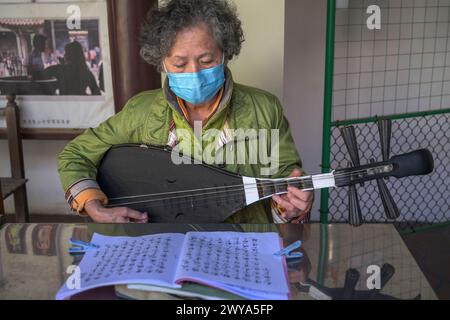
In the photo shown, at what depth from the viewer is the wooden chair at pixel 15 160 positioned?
2.85 metres

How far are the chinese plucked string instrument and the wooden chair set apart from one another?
113cm

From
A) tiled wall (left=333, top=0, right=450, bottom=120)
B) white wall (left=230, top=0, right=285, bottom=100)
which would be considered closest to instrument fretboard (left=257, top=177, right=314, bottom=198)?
white wall (left=230, top=0, right=285, bottom=100)

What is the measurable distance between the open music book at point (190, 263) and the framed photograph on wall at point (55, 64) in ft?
5.78

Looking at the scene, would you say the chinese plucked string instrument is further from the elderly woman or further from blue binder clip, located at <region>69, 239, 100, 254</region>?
blue binder clip, located at <region>69, 239, 100, 254</region>

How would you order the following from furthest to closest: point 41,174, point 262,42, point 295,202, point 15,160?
point 41,174
point 15,160
point 262,42
point 295,202

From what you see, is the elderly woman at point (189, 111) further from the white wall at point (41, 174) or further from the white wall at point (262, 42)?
the white wall at point (41, 174)

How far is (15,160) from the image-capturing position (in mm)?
2945

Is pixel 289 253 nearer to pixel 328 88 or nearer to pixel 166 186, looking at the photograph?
pixel 166 186

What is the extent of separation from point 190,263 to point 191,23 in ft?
3.05

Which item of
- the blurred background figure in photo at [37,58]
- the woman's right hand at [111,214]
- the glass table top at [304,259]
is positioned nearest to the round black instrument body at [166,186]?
the woman's right hand at [111,214]

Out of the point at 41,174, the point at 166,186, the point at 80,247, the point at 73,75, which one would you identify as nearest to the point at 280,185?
the point at 166,186

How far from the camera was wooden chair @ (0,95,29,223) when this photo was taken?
285 centimetres
